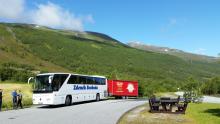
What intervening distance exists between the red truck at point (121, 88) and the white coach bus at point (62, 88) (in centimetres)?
1049

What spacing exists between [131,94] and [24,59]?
86.1 meters

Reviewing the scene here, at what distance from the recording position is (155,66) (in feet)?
641

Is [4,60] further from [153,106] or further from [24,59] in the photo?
[153,106]

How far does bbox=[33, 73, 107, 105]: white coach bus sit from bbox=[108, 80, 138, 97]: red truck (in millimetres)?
10491

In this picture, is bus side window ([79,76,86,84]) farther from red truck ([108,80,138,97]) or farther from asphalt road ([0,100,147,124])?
red truck ([108,80,138,97])

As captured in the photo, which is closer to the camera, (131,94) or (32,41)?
(131,94)

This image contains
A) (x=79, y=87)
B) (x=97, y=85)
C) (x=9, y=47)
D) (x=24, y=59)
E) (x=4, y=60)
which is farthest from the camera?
(x=9, y=47)

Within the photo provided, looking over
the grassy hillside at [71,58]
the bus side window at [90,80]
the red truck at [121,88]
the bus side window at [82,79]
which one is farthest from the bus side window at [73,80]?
the grassy hillside at [71,58]

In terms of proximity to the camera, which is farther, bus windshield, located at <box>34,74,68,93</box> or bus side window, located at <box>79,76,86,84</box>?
bus side window, located at <box>79,76,86,84</box>

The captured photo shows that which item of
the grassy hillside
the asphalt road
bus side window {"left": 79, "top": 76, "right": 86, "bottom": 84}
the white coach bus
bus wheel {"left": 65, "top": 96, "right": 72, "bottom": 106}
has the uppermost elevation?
the grassy hillside

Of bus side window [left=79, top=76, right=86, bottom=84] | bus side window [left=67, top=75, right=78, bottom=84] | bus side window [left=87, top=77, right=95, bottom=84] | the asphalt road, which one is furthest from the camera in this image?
bus side window [left=87, top=77, right=95, bottom=84]

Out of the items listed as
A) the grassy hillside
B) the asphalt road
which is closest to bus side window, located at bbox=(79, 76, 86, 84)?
the asphalt road

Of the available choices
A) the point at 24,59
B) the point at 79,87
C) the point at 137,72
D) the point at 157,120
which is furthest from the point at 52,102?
the point at 137,72

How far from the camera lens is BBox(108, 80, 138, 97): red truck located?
51594 mm
